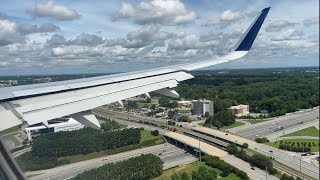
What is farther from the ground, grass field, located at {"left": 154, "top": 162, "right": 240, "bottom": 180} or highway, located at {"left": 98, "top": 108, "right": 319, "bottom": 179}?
grass field, located at {"left": 154, "top": 162, "right": 240, "bottom": 180}

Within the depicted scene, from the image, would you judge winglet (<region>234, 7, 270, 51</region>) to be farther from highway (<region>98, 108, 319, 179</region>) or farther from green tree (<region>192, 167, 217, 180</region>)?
highway (<region>98, 108, 319, 179</region>)

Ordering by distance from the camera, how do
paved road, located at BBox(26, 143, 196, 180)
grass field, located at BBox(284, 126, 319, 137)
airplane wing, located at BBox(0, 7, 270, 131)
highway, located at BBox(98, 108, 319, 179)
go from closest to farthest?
1. airplane wing, located at BBox(0, 7, 270, 131)
2. paved road, located at BBox(26, 143, 196, 180)
3. highway, located at BBox(98, 108, 319, 179)
4. grass field, located at BBox(284, 126, 319, 137)

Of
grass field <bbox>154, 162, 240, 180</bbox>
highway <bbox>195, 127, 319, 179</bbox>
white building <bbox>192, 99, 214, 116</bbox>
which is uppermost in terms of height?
white building <bbox>192, 99, 214, 116</bbox>

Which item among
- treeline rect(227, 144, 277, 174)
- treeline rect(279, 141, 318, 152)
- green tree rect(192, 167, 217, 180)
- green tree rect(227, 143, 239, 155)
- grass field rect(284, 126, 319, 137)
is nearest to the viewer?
green tree rect(192, 167, 217, 180)

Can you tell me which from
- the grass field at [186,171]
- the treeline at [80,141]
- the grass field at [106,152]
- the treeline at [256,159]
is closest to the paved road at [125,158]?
the grass field at [106,152]

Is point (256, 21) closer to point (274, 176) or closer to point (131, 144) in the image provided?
point (274, 176)

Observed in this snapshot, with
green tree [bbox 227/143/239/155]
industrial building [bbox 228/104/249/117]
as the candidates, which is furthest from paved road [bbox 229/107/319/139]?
green tree [bbox 227/143/239/155]
